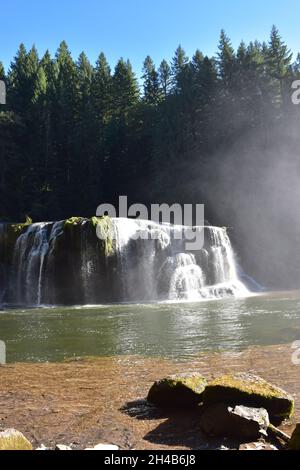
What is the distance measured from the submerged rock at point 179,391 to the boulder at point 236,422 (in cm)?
70

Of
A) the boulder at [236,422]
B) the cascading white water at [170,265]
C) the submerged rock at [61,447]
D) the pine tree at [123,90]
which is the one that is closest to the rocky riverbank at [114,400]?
the boulder at [236,422]

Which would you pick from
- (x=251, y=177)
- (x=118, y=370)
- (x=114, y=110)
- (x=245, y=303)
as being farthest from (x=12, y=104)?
(x=118, y=370)

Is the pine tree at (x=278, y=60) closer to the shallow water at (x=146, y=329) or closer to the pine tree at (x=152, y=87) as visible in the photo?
the pine tree at (x=152, y=87)

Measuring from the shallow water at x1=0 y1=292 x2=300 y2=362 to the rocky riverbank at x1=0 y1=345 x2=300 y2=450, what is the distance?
1.18m

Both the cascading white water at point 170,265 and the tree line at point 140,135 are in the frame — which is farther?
the tree line at point 140,135

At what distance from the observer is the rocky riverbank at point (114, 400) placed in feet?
19.6

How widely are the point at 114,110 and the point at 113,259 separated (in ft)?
129

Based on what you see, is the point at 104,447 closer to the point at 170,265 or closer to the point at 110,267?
the point at 110,267

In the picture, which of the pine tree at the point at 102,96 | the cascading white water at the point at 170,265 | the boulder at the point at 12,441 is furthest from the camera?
the pine tree at the point at 102,96

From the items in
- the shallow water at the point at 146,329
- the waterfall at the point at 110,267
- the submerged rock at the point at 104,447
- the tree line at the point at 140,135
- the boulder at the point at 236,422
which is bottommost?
the shallow water at the point at 146,329

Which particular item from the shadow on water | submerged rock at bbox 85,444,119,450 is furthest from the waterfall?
submerged rock at bbox 85,444,119,450

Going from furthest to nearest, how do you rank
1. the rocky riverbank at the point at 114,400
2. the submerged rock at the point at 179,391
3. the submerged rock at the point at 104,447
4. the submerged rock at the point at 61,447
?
the submerged rock at the point at 179,391
the rocky riverbank at the point at 114,400
the submerged rock at the point at 104,447
the submerged rock at the point at 61,447

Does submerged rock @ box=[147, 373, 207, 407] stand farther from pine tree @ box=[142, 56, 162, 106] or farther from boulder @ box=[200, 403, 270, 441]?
pine tree @ box=[142, 56, 162, 106]
